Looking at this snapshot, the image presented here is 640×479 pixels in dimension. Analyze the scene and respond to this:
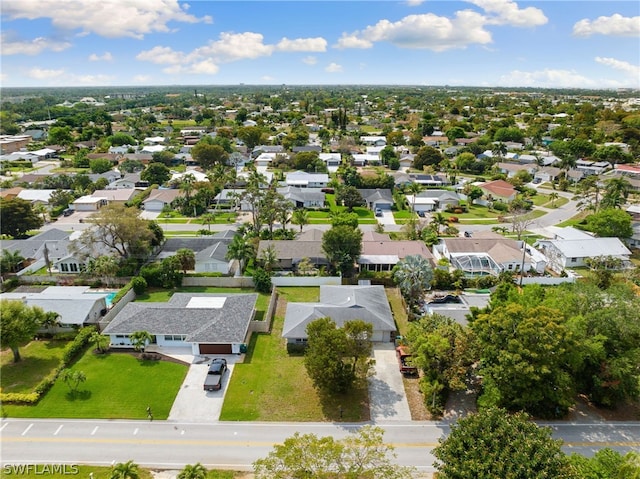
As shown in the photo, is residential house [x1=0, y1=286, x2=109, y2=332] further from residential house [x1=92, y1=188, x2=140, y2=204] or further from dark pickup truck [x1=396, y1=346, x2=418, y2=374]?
residential house [x1=92, y1=188, x2=140, y2=204]

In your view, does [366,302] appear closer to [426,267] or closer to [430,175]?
[426,267]

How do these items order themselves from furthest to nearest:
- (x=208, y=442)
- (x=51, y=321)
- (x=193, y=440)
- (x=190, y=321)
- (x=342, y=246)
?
(x=342, y=246)
(x=190, y=321)
(x=51, y=321)
(x=193, y=440)
(x=208, y=442)

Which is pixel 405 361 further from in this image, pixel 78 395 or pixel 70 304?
pixel 70 304

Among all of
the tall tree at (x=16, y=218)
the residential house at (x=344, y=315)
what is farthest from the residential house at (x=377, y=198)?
the tall tree at (x=16, y=218)

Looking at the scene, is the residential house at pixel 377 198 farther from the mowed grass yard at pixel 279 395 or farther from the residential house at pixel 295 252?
the mowed grass yard at pixel 279 395

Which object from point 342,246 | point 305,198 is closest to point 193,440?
point 342,246

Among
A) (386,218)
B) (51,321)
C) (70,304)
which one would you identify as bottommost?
(51,321)
